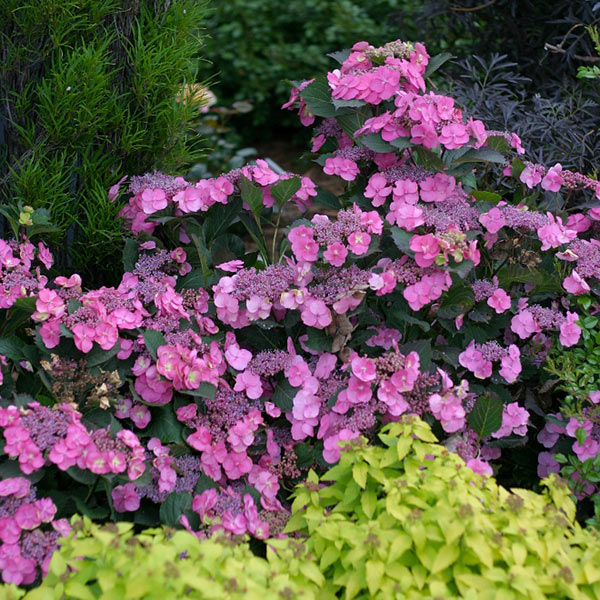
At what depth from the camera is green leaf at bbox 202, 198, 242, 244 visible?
7.68 feet

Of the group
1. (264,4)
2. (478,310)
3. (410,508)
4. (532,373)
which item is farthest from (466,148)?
(264,4)

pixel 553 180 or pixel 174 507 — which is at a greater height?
pixel 553 180

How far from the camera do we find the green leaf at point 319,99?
227 cm

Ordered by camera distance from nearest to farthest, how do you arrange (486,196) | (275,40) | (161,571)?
1. (161,571)
2. (486,196)
3. (275,40)

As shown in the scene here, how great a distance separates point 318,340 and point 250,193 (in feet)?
1.51

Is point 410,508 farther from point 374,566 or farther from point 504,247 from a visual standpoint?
point 504,247

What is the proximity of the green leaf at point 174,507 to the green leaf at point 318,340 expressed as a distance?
1.57ft

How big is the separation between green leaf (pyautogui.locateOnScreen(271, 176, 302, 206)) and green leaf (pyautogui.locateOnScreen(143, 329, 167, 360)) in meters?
0.53

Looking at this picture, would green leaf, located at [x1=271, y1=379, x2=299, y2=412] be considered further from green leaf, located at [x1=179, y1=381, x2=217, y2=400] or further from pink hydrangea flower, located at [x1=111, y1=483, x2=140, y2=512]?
pink hydrangea flower, located at [x1=111, y1=483, x2=140, y2=512]

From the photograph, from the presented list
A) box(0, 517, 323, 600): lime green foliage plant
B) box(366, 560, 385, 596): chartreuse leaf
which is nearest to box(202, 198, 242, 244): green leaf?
box(0, 517, 323, 600): lime green foliage plant

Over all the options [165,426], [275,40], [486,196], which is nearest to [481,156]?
[486,196]

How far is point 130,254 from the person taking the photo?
88.6 inches

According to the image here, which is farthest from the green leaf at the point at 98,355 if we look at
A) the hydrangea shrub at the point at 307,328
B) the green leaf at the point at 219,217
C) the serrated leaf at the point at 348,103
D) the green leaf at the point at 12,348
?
the serrated leaf at the point at 348,103

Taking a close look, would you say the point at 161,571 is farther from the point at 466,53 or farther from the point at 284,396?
the point at 466,53
